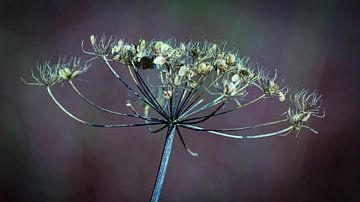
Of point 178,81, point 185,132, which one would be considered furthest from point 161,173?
point 185,132

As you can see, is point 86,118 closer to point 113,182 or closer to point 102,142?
point 102,142

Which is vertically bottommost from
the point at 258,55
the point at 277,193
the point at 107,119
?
the point at 277,193

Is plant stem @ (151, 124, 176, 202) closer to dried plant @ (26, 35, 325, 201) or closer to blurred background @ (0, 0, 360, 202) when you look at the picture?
dried plant @ (26, 35, 325, 201)

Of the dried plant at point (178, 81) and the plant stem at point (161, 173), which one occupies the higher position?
the dried plant at point (178, 81)

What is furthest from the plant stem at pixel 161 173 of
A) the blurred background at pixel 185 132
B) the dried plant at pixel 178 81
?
the blurred background at pixel 185 132

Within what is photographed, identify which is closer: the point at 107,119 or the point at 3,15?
the point at 3,15

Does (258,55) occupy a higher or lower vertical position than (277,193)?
higher

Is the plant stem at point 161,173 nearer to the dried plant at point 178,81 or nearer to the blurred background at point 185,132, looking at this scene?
the dried plant at point 178,81

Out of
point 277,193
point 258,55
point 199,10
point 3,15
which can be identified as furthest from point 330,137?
point 3,15

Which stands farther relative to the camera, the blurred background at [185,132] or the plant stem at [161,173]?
the blurred background at [185,132]
